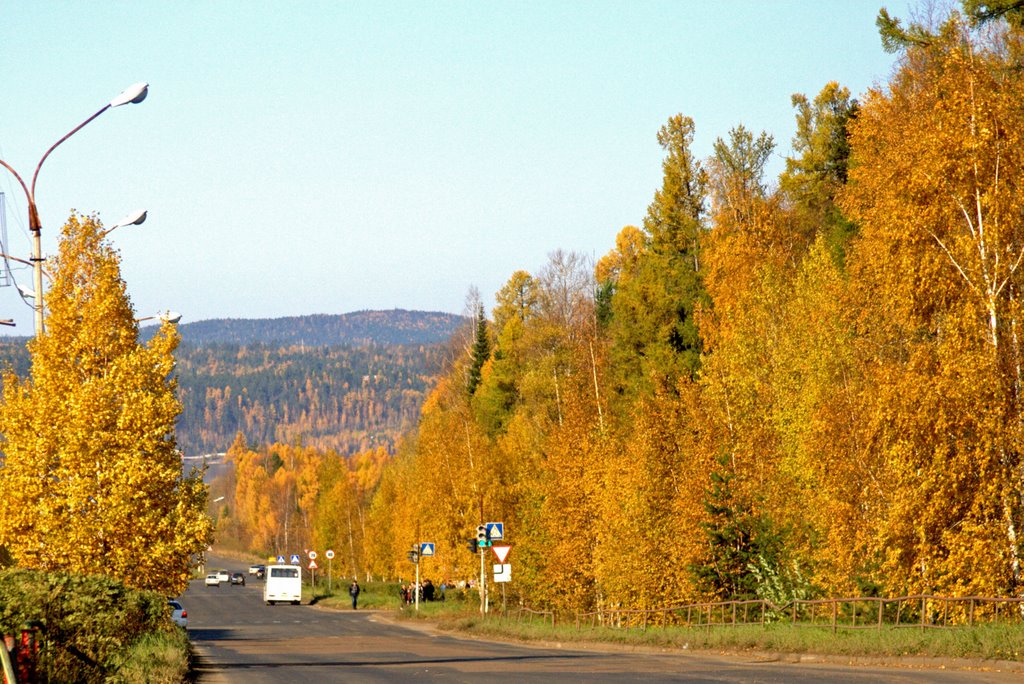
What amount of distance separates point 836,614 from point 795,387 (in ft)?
44.9

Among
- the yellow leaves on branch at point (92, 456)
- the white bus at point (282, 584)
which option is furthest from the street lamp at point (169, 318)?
the white bus at point (282, 584)

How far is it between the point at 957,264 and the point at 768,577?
1403 centimetres

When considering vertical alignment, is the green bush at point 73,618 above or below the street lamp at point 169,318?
below

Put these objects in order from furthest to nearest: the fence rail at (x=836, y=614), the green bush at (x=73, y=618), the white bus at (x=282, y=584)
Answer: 1. the white bus at (x=282, y=584)
2. the fence rail at (x=836, y=614)
3. the green bush at (x=73, y=618)

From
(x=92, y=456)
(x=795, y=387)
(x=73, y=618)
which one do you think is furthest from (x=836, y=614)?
(x=73, y=618)

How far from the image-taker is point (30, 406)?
2475 cm

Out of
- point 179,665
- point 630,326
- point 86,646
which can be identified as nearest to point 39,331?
point 179,665

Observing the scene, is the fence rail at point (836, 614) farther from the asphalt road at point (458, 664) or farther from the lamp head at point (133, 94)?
the lamp head at point (133, 94)

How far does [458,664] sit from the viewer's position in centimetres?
2808

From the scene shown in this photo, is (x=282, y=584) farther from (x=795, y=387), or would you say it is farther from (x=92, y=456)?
(x=92, y=456)

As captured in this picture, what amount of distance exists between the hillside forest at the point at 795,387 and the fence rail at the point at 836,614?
499 millimetres

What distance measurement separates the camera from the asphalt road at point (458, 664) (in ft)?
71.7

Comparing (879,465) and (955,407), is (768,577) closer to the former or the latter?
(879,465)

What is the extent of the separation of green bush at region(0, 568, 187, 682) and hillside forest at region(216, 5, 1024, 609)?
605 inches
